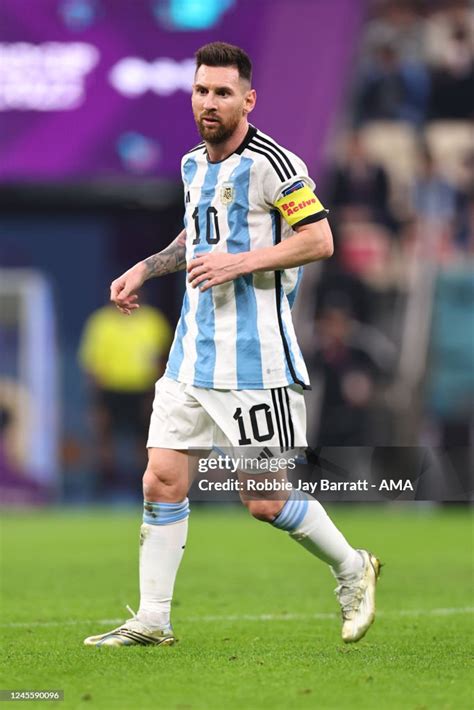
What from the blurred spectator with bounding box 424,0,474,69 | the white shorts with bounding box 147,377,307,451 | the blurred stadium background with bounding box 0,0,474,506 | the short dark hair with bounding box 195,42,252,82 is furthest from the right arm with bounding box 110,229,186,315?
the blurred spectator with bounding box 424,0,474,69

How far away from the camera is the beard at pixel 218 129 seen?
5.69 m

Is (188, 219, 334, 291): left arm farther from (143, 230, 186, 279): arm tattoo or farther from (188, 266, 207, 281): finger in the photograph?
(143, 230, 186, 279): arm tattoo

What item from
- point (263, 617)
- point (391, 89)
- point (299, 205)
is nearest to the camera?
point (299, 205)

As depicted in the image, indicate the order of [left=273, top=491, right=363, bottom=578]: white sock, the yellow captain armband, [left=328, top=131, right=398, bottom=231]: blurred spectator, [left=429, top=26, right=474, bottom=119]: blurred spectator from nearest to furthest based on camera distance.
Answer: the yellow captain armband
[left=273, top=491, right=363, bottom=578]: white sock
[left=328, top=131, right=398, bottom=231]: blurred spectator
[left=429, top=26, right=474, bottom=119]: blurred spectator

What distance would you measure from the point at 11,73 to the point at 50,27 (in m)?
0.56

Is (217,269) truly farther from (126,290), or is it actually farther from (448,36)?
(448,36)

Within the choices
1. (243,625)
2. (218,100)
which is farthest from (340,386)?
(218,100)

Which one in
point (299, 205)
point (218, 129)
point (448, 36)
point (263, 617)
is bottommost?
point (263, 617)

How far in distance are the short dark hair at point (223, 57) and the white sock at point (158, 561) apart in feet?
5.42

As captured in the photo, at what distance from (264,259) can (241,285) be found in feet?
0.84

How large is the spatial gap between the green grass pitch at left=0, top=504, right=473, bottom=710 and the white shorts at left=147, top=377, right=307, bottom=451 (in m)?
0.77

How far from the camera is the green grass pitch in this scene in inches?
189

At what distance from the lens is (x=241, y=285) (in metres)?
5.80

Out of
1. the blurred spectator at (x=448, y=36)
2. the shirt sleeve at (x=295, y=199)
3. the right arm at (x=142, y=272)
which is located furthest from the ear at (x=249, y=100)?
the blurred spectator at (x=448, y=36)
